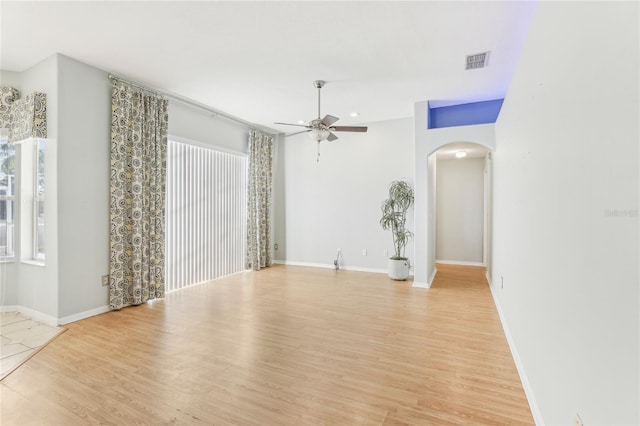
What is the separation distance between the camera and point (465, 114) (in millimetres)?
5133

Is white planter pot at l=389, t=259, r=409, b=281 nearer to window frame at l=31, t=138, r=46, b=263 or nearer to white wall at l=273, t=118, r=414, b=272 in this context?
white wall at l=273, t=118, r=414, b=272

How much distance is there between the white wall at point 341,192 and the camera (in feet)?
20.4

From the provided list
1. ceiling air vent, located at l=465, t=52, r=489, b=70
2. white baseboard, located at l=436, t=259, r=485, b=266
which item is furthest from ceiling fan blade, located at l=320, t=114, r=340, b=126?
white baseboard, located at l=436, t=259, r=485, b=266

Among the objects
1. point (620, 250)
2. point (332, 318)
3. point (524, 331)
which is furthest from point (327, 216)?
point (620, 250)

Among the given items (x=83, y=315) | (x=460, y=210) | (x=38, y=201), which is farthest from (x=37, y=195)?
(x=460, y=210)

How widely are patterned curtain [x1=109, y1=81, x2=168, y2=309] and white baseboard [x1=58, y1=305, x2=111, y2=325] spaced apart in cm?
10

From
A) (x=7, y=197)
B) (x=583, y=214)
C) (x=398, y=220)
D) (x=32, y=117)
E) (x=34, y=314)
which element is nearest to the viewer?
(x=583, y=214)

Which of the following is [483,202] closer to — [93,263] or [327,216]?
[327,216]

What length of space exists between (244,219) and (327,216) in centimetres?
182

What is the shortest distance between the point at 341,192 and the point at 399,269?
→ 2.09 meters

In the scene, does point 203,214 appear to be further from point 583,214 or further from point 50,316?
point 583,214

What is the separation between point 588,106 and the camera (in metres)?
1.20

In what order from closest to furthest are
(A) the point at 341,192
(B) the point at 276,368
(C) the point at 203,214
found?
(B) the point at 276,368, (C) the point at 203,214, (A) the point at 341,192

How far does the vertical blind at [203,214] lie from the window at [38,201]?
1.49 meters
